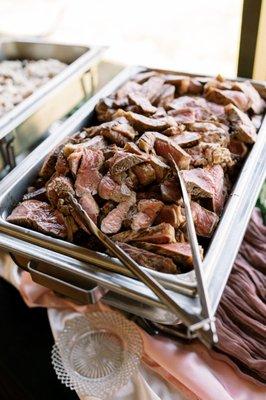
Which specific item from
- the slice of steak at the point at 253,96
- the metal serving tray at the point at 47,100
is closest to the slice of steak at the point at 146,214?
the slice of steak at the point at 253,96

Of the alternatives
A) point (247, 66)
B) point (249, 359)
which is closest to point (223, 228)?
point (249, 359)

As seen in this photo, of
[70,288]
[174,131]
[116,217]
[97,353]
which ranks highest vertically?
[174,131]

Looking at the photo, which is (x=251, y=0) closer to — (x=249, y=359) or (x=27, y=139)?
(x=27, y=139)

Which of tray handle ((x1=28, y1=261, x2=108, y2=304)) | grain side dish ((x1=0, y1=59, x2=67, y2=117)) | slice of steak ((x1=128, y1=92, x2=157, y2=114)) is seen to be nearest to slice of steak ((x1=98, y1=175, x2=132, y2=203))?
tray handle ((x1=28, y1=261, x2=108, y2=304))

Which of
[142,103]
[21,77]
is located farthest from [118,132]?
[21,77]

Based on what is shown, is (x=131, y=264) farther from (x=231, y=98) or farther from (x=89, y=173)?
(x=231, y=98)
